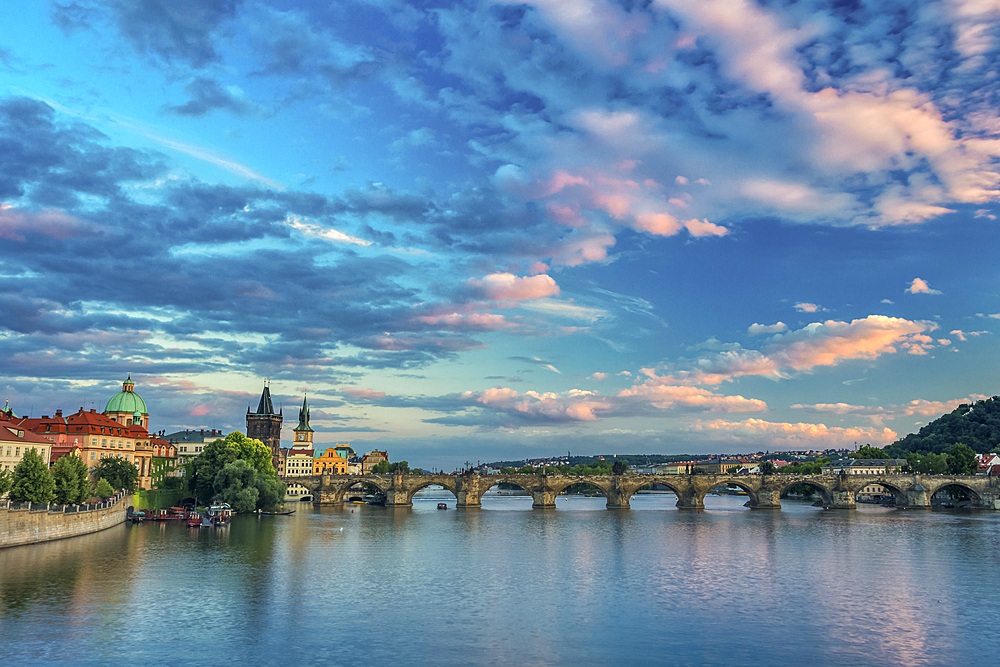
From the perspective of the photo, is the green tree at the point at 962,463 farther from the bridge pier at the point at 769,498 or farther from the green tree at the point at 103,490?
the green tree at the point at 103,490

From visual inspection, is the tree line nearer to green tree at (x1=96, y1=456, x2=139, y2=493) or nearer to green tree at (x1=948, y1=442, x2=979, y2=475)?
green tree at (x1=96, y1=456, x2=139, y2=493)

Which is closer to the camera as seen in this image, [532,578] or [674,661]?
[674,661]

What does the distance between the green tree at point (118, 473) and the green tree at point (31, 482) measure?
3437cm

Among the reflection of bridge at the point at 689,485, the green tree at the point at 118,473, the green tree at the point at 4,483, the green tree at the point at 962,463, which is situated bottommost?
the reflection of bridge at the point at 689,485

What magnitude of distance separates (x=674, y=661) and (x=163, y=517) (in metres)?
81.7

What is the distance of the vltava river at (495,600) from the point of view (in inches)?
1238

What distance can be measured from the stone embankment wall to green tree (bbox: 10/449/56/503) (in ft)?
4.73

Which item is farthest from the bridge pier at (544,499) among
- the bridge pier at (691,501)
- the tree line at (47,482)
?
the tree line at (47,482)

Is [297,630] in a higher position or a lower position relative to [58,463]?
lower

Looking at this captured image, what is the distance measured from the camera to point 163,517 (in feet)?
306

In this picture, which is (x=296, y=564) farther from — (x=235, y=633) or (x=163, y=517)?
Answer: (x=163, y=517)

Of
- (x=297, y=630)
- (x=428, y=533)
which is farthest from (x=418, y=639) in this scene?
(x=428, y=533)

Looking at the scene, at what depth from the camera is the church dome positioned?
13575cm

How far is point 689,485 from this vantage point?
13762 cm
